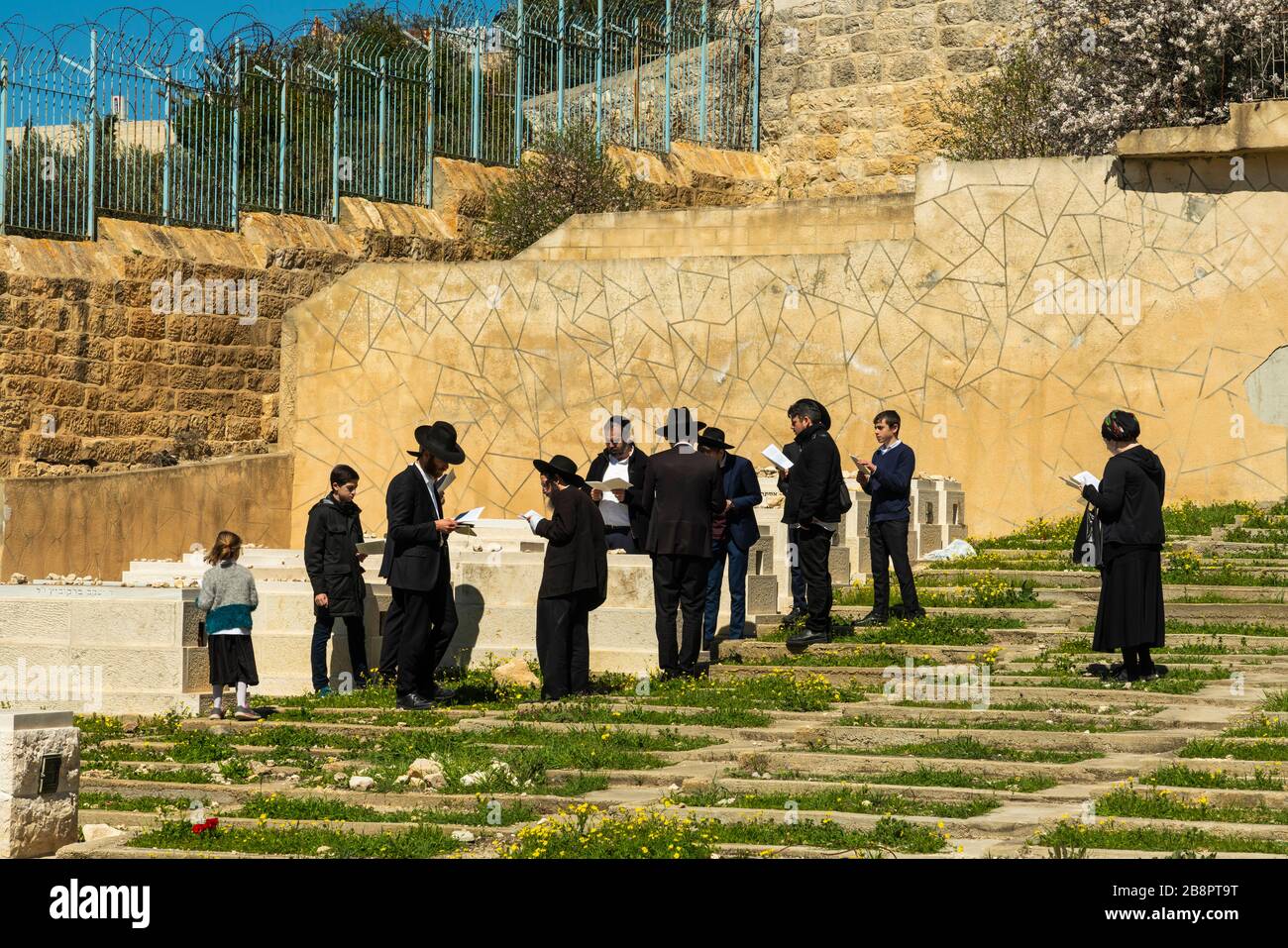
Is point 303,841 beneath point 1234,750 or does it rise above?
beneath

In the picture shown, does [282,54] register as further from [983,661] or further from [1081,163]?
[983,661]

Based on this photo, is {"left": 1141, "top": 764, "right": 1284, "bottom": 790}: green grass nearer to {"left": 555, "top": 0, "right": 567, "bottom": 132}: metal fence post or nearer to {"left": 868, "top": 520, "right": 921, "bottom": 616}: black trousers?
{"left": 868, "top": 520, "right": 921, "bottom": 616}: black trousers

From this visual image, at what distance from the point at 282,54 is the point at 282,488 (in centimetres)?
575

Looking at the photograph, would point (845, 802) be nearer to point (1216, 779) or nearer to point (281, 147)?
point (1216, 779)

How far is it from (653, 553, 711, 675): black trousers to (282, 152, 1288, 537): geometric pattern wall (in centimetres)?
814

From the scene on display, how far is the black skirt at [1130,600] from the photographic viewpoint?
1224cm

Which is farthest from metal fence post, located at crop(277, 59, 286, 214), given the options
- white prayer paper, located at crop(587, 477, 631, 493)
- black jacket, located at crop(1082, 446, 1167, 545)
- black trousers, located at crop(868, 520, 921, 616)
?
black jacket, located at crop(1082, 446, 1167, 545)

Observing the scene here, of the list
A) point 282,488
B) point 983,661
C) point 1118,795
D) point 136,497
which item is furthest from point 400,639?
point 282,488

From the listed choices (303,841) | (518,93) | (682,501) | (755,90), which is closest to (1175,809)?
(303,841)

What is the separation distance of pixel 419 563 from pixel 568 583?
1.02 metres

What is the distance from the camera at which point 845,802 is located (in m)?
9.26

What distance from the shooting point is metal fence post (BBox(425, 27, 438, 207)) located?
2553cm

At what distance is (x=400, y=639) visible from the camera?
43.9 feet

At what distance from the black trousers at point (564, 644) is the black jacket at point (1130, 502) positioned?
3489mm
